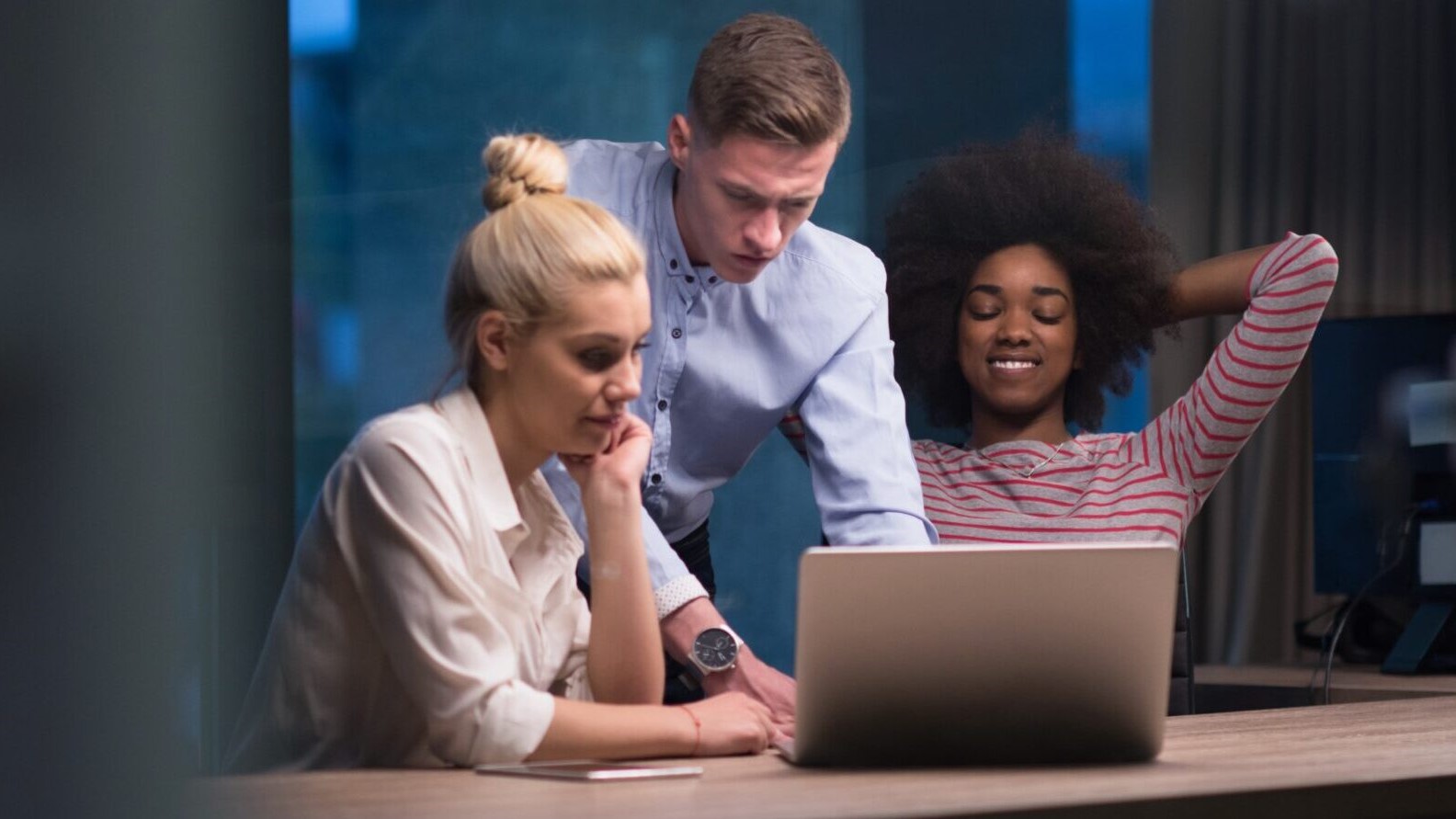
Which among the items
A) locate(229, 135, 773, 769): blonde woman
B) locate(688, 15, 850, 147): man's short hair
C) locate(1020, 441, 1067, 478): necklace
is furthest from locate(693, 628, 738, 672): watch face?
locate(1020, 441, 1067, 478): necklace

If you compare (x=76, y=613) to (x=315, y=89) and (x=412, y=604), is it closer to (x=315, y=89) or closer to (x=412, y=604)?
(x=412, y=604)

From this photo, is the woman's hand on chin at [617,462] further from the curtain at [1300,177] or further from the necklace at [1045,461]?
the curtain at [1300,177]

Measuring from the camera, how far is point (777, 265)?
1932 mm

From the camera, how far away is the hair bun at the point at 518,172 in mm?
1410

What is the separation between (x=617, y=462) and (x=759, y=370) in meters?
0.54

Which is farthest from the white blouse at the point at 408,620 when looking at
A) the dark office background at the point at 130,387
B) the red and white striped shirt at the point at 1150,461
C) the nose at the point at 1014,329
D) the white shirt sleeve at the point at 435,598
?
the nose at the point at 1014,329

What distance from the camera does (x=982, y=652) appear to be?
1101 mm

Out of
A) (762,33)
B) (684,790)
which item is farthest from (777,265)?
(684,790)

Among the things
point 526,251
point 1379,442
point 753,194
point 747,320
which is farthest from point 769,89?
point 1379,442

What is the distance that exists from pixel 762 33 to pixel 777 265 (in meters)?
0.31

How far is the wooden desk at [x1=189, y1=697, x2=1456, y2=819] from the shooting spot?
0.92 m

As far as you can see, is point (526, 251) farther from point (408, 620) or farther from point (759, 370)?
point (759, 370)

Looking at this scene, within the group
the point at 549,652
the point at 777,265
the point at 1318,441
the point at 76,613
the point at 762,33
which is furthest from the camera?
the point at 1318,441

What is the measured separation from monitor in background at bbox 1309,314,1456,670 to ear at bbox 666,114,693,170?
1.45m
